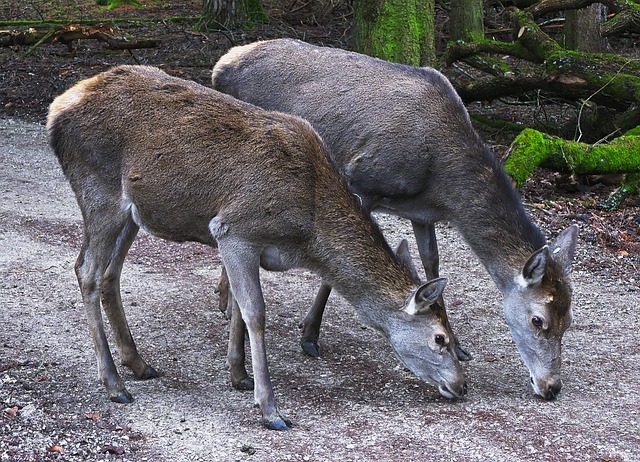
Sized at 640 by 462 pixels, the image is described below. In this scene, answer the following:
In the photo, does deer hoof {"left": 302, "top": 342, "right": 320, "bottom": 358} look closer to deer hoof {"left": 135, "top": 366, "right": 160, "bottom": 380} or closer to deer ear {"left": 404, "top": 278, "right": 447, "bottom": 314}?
deer hoof {"left": 135, "top": 366, "right": 160, "bottom": 380}

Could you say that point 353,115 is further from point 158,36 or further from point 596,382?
point 158,36

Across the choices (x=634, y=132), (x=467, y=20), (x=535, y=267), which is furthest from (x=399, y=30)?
(x=535, y=267)

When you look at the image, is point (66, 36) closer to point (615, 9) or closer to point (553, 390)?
point (615, 9)

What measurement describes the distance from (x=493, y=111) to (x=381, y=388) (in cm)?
900

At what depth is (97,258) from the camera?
20.8ft

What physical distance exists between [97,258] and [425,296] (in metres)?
2.14

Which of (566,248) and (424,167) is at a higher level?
(424,167)

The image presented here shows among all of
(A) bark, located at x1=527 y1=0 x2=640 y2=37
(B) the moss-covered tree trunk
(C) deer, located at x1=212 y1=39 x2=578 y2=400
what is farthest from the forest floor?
(A) bark, located at x1=527 y1=0 x2=640 y2=37

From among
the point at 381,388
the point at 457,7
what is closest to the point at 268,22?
the point at 457,7

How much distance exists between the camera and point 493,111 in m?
14.7

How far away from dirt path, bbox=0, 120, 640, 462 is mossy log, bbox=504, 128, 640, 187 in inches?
53.3

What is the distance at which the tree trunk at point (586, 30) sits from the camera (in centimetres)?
1520

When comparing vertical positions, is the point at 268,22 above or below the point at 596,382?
below

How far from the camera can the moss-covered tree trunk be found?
12.0 metres
